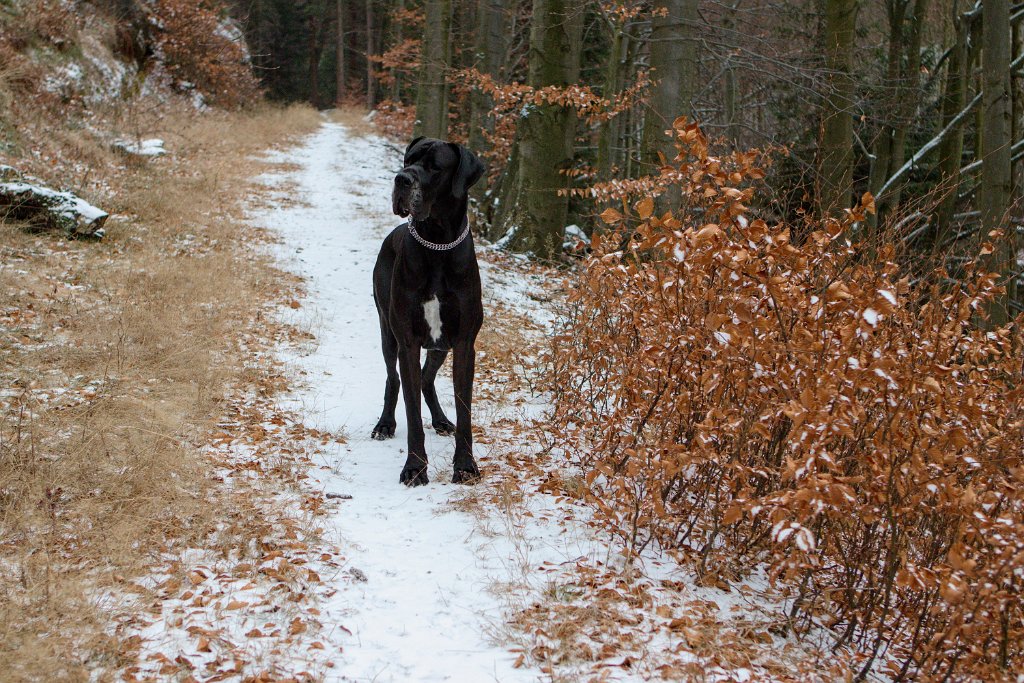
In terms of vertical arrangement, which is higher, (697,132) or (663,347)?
(697,132)

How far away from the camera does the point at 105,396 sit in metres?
4.93

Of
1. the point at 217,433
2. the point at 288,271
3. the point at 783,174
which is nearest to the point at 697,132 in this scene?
the point at 217,433

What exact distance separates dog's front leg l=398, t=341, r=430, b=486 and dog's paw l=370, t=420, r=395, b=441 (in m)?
0.77

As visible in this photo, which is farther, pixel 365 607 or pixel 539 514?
pixel 539 514

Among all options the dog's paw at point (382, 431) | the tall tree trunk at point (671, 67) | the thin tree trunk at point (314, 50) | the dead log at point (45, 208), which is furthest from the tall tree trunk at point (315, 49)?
the dog's paw at point (382, 431)

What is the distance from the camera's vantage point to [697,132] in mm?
3369

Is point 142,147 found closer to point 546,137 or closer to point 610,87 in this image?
point 546,137

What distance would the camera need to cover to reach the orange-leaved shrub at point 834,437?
2.82 m

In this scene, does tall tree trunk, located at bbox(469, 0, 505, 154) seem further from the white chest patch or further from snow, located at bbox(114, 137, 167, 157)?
the white chest patch

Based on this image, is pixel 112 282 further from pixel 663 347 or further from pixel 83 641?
pixel 663 347

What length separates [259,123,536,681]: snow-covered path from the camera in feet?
9.64

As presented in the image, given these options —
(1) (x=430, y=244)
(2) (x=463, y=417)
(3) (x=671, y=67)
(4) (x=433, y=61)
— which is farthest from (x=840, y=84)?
(4) (x=433, y=61)

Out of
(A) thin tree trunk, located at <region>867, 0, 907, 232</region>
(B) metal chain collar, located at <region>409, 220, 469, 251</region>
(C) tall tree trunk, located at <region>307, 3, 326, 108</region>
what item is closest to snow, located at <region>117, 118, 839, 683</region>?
(B) metal chain collar, located at <region>409, 220, 469, 251</region>

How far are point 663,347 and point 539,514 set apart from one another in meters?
1.21
